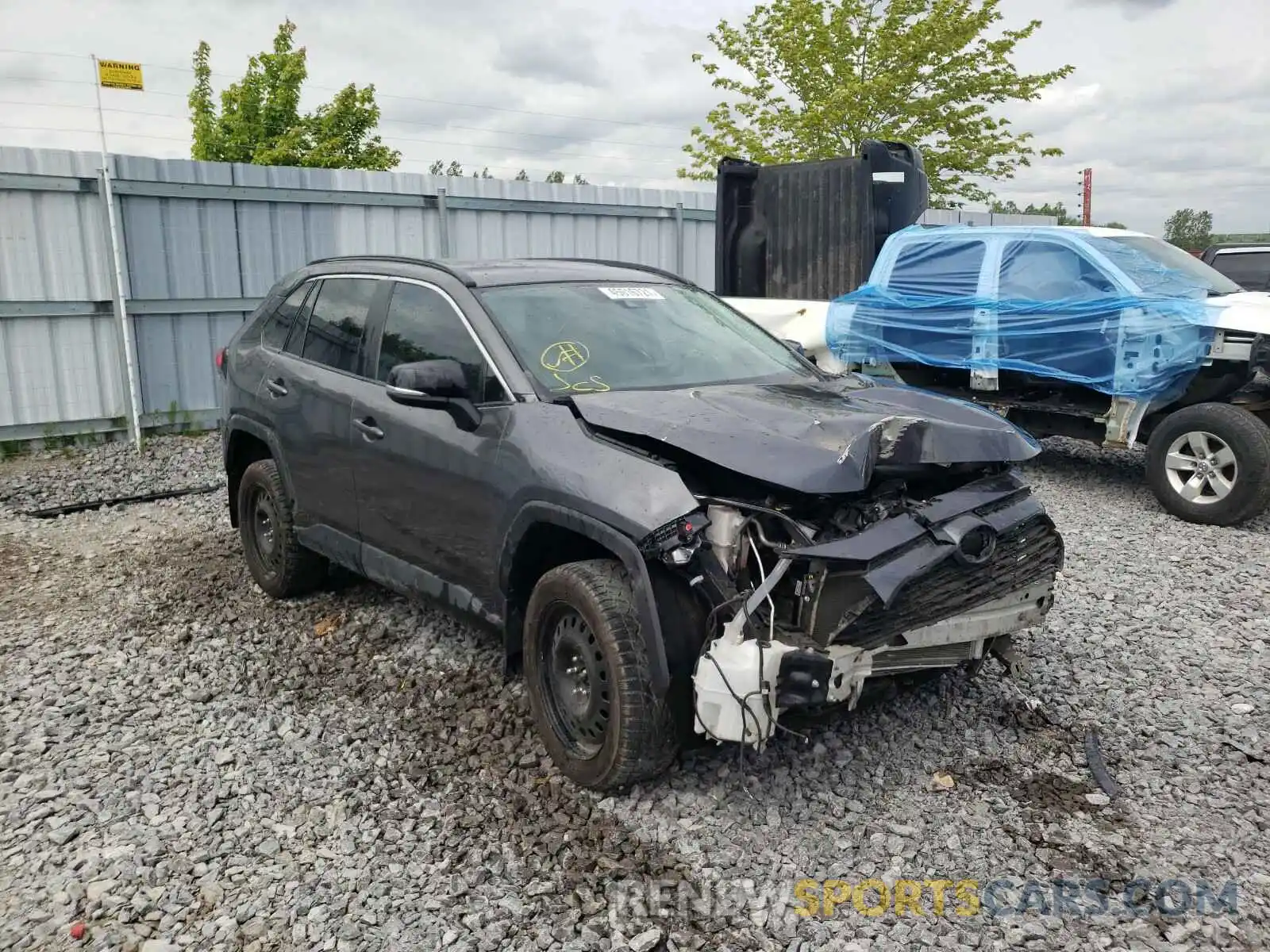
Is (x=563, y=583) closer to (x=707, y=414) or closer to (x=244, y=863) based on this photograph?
(x=707, y=414)

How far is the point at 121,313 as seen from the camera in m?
8.95

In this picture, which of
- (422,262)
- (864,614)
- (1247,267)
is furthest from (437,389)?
(1247,267)

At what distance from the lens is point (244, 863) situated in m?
3.12

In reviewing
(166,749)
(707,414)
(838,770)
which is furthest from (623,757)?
(166,749)

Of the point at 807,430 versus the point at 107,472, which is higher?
the point at 807,430

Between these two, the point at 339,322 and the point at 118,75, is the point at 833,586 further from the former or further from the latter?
the point at 118,75

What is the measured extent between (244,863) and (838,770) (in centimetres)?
199

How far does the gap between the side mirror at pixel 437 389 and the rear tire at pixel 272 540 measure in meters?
1.68

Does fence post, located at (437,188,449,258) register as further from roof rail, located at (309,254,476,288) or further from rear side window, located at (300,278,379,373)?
rear side window, located at (300,278,379,373)

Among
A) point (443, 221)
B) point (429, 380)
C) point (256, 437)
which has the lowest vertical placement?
point (256, 437)

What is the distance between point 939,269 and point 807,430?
5365 millimetres

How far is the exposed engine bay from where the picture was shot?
302 centimetres

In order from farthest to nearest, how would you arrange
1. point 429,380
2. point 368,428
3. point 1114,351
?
point 1114,351 → point 368,428 → point 429,380

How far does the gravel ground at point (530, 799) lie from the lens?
284cm
